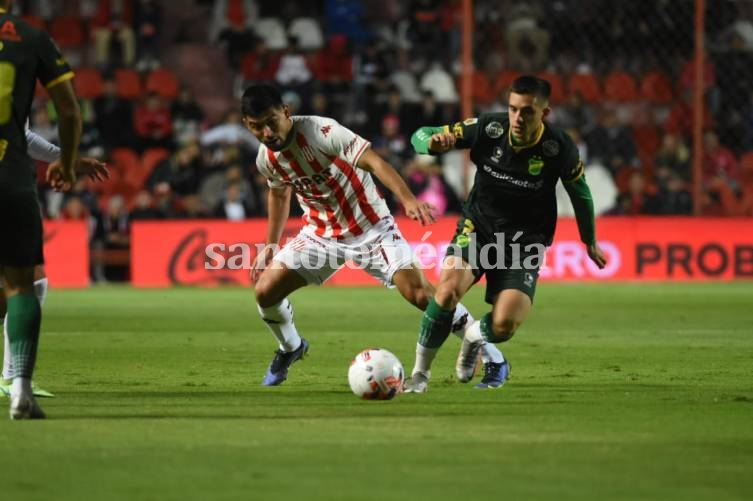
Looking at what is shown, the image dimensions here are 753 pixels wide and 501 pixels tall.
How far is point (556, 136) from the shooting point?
9523 mm

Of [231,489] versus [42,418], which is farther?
[42,418]

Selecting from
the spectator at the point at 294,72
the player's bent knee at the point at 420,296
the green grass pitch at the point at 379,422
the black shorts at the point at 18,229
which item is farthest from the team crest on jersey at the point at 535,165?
the spectator at the point at 294,72

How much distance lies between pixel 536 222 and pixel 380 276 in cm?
113

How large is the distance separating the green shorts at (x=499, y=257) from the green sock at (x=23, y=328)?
2.93 metres

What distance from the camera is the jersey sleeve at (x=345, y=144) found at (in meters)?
9.34

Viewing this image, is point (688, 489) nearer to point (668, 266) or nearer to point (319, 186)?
point (319, 186)

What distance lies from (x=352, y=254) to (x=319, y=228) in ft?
0.98

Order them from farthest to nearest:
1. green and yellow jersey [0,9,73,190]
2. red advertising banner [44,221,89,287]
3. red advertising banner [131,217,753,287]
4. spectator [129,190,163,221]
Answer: spectator [129,190,163,221], red advertising banner [44,221,89,287], red advertising banner [131,217,753,287], green and yellow jersey [0,9,73,190]

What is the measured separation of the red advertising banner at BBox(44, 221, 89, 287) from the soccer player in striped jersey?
12104 millimetres

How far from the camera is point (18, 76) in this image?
24.7 feet

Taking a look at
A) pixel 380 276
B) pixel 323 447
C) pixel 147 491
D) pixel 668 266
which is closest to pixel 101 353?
pixel 380 276

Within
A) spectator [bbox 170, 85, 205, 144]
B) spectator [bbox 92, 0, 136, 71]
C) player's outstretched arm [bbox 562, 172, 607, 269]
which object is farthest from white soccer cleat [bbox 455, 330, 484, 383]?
spectator [bbox 92, 0, 136, 71]

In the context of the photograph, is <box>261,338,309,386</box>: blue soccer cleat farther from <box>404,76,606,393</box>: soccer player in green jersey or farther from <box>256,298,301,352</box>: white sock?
A: <box>404,76,606,393</box>: soccer player in green jersey

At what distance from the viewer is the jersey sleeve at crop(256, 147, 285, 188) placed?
32.4 feet
